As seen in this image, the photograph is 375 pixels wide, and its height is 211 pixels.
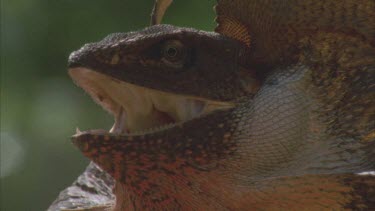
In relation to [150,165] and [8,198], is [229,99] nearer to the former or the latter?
[150,165]

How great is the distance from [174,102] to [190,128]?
0.30 feet

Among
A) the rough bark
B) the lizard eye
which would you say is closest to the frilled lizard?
the lizard eye

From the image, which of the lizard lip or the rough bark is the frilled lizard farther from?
the rough bark

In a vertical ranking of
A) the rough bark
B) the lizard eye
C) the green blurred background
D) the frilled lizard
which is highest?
the green blurred background

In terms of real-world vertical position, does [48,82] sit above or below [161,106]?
above

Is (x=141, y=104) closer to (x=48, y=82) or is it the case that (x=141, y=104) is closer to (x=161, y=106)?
(x=161, y=106)

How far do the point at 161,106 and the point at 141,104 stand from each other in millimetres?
53

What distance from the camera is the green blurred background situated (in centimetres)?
768

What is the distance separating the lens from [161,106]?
7.49ft

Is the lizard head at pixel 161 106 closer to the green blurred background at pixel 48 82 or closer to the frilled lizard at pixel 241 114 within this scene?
the frilled lizard at pixel 241 114

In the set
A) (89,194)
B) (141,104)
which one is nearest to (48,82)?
(89,194)

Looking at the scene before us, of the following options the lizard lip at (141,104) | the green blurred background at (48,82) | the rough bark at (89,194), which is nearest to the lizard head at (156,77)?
the lizard lip at (141,104)

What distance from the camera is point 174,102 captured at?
7.45 ft

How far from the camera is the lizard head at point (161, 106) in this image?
2176 mm
